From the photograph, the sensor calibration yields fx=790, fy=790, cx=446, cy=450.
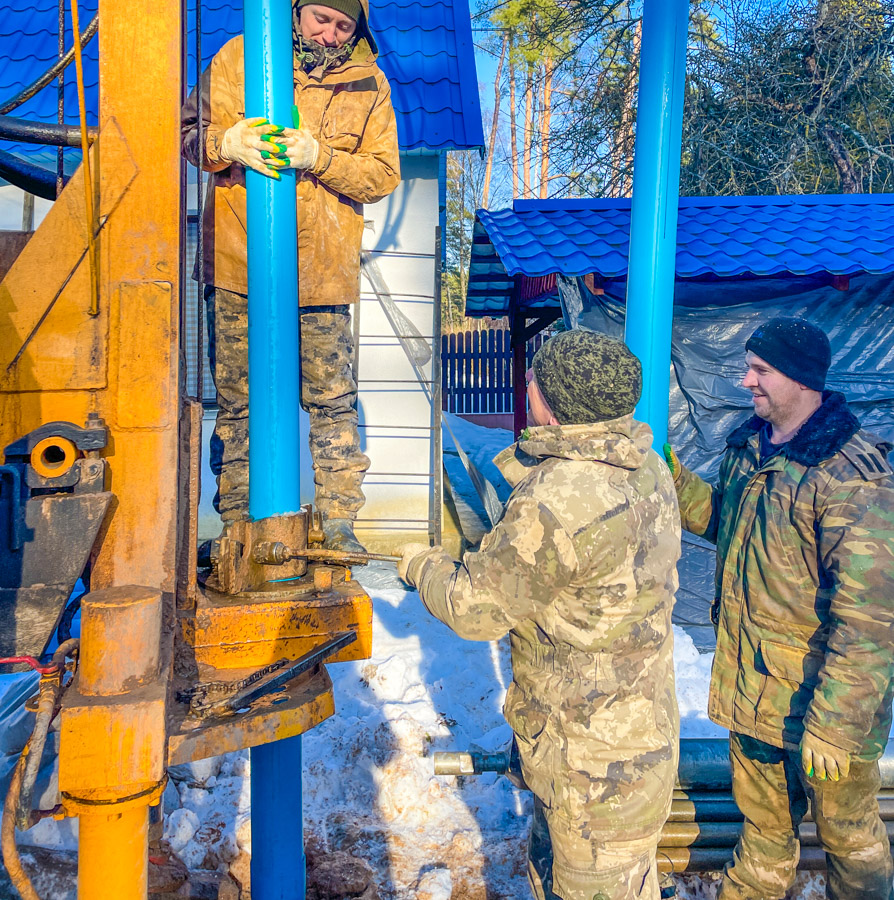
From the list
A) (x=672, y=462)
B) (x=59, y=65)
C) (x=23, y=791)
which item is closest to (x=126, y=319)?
(x=59, y=65)

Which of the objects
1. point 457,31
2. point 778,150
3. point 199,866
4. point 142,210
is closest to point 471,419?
point 778,150

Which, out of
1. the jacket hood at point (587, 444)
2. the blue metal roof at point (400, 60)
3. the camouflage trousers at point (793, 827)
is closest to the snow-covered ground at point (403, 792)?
the camouflage trousers at point (793, 827)

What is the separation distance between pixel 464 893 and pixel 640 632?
1.62 metres

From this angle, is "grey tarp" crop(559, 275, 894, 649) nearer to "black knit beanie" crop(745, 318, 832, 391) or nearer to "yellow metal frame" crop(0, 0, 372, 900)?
"black knit beanie" crop(745, 318, 832, 391)

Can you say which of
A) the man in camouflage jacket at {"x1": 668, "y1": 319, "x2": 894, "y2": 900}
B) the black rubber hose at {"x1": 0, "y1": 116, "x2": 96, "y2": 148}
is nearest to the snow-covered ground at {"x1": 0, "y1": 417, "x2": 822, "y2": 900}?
the man in camouflage jacket at {"x1": 668, "y1": 319, "x2": 894, "y2": 900}

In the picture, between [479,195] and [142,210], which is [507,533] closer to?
[142,210]

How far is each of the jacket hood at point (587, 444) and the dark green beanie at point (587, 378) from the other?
3cm

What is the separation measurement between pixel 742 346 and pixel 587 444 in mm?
5314

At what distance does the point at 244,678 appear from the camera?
1.93 meters

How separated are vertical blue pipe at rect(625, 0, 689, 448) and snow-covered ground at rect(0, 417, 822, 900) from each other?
184cm

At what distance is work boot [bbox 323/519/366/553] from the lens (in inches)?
94.3

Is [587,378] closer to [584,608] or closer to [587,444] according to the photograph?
[587,444]

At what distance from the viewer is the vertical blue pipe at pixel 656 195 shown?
3.09 m

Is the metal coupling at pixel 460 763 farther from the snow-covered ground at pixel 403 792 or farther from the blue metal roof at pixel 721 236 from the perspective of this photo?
the blue metal roof at pixel 721 236
